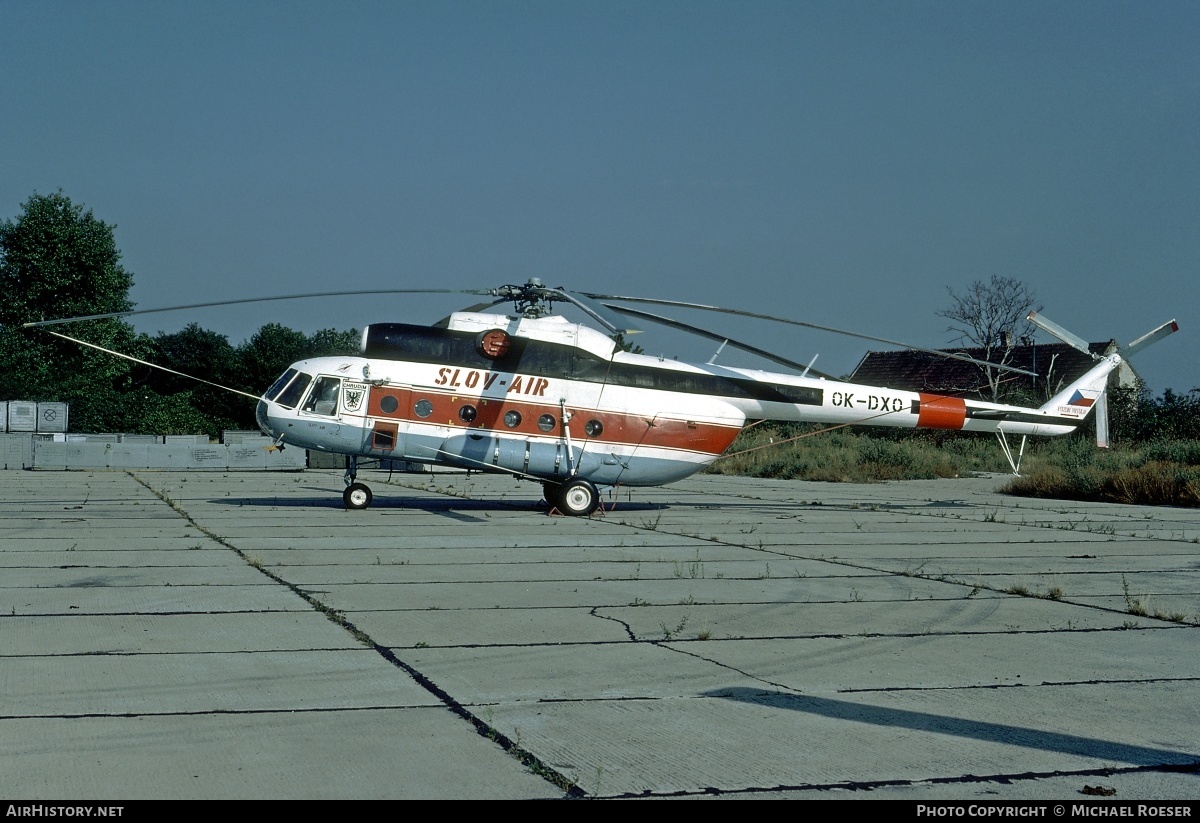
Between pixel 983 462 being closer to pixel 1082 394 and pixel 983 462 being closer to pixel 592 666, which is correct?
pixel 1082 394

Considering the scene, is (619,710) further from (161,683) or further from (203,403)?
(203,403)

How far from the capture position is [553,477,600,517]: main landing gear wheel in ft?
60.6

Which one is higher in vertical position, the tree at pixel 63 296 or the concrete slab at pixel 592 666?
the tree at pixel 63 296

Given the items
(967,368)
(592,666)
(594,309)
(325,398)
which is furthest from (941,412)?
(967,368)

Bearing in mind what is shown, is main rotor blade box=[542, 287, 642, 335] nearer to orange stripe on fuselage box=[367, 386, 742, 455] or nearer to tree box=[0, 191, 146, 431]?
orange stripe on fuselage box=[367, 386, 742, 455]

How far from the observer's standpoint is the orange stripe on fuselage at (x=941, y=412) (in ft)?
66.6

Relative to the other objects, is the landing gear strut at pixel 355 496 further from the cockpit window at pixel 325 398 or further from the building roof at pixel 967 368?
the building roof at pixel 967 368

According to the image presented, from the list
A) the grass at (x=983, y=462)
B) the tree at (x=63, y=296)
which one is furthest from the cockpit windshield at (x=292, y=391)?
the tree at (x=63, y=296)

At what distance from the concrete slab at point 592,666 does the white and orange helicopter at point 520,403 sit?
386 centimetres

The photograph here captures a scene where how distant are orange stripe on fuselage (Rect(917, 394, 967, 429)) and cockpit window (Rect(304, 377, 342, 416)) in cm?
1020

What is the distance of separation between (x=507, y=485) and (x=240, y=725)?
2471 centimetres

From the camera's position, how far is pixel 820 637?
7703mm

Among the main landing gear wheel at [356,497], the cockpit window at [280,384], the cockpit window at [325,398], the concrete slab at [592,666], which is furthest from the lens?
the main landing gear wheel at [356,497]
